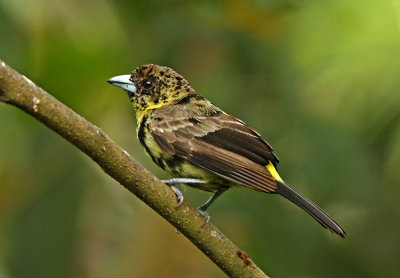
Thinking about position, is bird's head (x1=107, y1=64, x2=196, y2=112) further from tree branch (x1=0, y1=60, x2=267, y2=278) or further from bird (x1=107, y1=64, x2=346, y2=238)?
tree branch (x1=0, y1=60, x2=267, y2=278)

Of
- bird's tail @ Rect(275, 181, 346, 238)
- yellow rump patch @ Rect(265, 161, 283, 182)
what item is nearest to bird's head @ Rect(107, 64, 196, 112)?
yellow rump patch @ Rect(265, 161, 283, 182)

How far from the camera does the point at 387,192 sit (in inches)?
195

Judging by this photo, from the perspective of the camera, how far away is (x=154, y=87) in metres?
4.47

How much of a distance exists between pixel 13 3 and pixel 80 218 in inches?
42.9

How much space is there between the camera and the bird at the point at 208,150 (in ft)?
12.2

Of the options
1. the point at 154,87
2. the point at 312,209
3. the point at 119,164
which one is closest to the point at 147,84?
the point at 154,87

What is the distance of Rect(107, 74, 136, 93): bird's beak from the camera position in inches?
171

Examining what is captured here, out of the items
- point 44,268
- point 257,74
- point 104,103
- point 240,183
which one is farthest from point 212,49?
point 44,268

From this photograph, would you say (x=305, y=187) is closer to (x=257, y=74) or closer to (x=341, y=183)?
(x=341, y=183)

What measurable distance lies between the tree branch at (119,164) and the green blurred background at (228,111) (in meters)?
0.77

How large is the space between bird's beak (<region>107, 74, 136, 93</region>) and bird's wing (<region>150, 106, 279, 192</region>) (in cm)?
33

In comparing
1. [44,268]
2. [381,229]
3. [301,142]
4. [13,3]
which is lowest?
[44,268]

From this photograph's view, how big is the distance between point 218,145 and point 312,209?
2.00 feet

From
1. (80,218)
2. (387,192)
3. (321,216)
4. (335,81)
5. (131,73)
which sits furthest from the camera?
(387,192)
